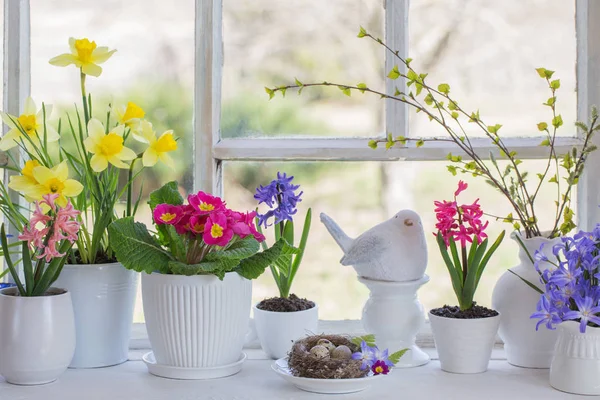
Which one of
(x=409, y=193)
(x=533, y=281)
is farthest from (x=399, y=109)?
(x=533, y=281)

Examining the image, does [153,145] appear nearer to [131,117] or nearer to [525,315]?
[131,117]

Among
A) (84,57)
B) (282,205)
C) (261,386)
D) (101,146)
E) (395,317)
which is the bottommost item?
(261,386)

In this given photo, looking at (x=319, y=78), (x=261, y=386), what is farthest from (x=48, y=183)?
(x=319, y=78)

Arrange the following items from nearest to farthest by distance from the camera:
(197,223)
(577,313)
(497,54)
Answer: (577,313) → (197,223) → (497,54)

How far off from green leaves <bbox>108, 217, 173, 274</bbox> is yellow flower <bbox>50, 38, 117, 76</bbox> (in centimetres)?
31

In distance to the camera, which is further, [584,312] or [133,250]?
[133,250]

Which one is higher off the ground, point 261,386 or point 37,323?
point 37,323

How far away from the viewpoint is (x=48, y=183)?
137 cm

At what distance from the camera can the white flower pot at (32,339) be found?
1.37 m

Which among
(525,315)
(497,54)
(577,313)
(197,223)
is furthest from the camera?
(497,54)

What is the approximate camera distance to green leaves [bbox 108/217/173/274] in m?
1.39

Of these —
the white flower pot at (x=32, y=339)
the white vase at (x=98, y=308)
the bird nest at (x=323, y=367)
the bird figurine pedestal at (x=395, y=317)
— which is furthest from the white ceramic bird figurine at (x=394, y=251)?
the white flower pot at (x=32, y=339)

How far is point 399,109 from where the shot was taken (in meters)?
1.69

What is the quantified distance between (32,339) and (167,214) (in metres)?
0.34
